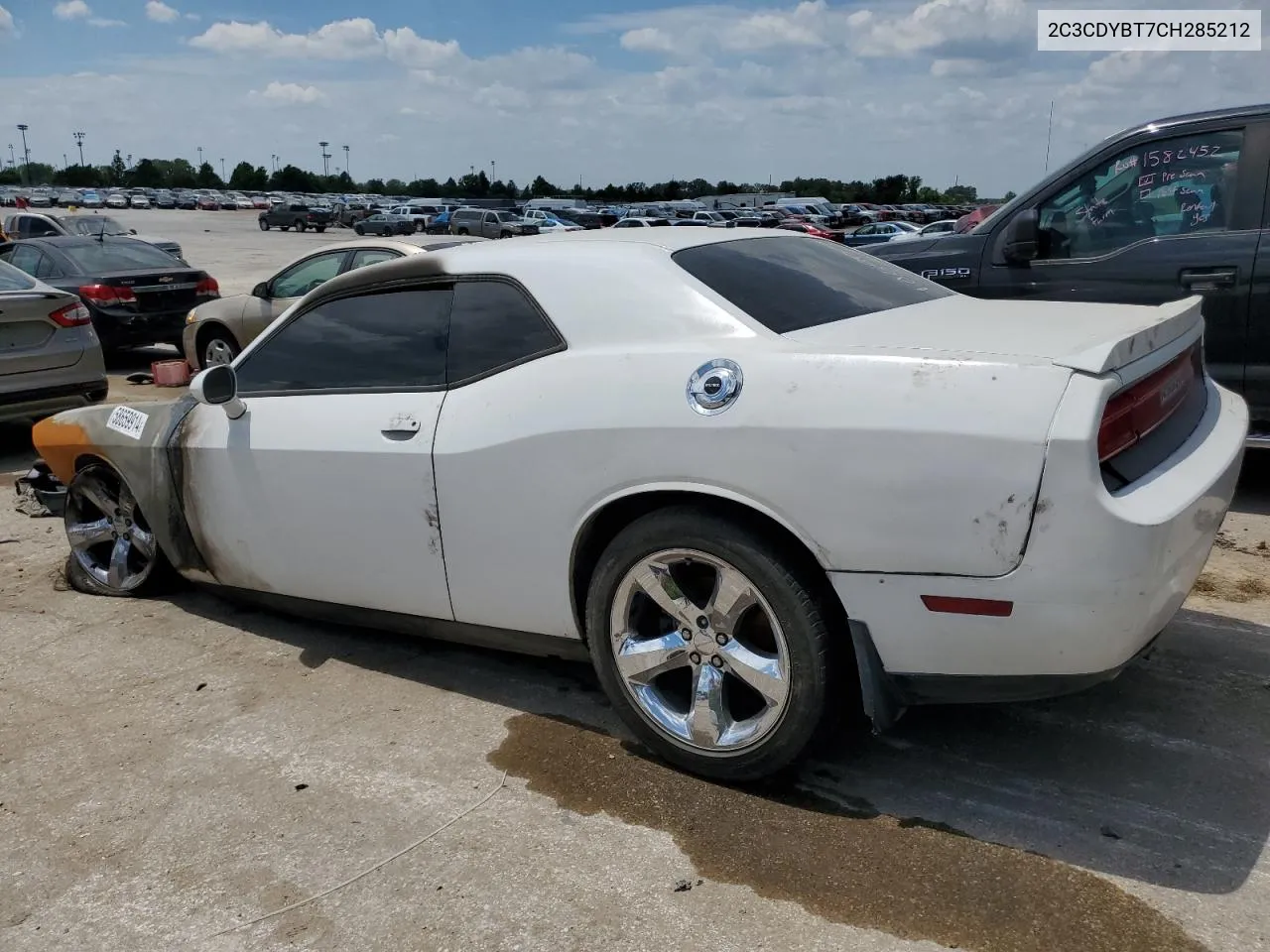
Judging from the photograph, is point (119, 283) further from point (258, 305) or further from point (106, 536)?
point (106, 536)

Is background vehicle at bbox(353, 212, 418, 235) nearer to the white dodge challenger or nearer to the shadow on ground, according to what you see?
the white dodge challenger

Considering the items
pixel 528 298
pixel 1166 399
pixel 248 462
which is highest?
pixel 528 298

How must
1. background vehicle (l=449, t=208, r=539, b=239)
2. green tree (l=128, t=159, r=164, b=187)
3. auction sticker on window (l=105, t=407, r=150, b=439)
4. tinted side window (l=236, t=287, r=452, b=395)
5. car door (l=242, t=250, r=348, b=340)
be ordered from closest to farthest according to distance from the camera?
tinted side window (l=236, t=287, r=452, b=395) → auction sticker on window (l=105, t=407, r=150, b=439) → car door (l=242, t=250, r=348, b=340) → background vehicle (l=449, t=208, r=539, b=239) → green tree (l=128, t=159, r=164, b=187)

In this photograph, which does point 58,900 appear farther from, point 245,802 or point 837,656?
point 837,656

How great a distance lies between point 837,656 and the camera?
9.33 feet

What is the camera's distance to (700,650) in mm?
3027

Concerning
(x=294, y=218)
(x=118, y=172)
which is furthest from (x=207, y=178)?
(x=294, y=218)

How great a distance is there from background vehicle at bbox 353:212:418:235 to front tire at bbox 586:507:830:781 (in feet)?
172

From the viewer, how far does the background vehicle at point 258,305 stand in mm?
9508

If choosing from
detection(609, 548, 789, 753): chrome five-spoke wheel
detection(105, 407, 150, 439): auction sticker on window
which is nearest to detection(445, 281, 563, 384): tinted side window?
detection(609, 548, 789, 753): chrome five-spoke wheel

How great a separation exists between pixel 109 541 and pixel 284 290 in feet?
18.8

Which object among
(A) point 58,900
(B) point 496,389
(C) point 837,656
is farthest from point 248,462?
(C) point 837,656

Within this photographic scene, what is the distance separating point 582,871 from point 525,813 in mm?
339

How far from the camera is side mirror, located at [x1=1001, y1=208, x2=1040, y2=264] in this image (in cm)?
606
